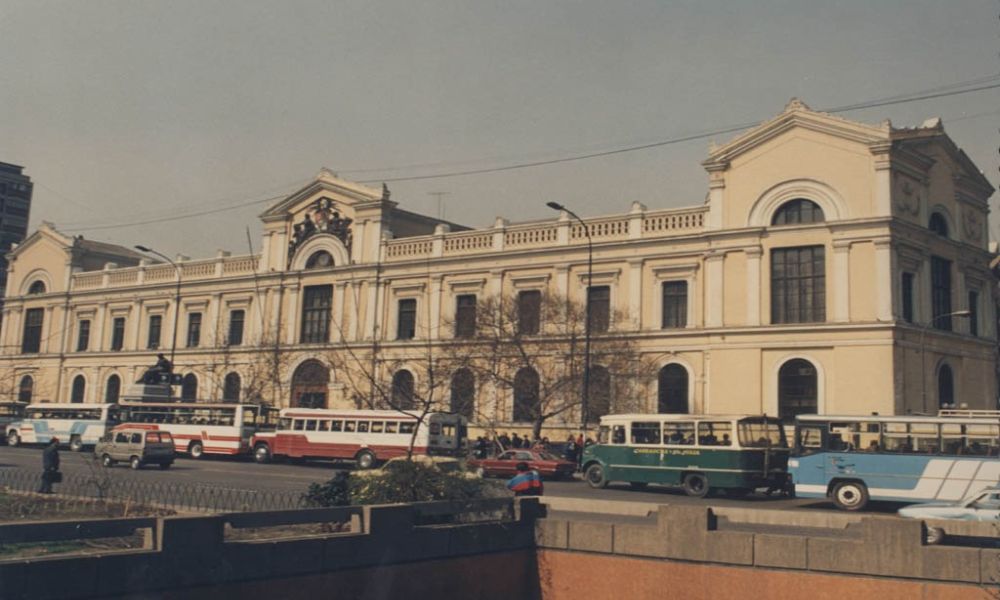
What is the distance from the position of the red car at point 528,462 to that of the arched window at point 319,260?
2493cm

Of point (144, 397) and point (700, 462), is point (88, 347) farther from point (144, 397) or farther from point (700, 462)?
point (700, 462)

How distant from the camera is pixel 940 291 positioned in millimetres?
45125

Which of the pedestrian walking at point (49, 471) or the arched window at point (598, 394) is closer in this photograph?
the pedestrian walking at point (49, 471)

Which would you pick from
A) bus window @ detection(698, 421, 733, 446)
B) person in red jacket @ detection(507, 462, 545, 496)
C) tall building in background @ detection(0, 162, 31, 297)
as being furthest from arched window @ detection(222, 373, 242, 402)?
tall building in background @ detection(0, 162, 31, 297)

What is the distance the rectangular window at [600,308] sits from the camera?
47.7 meters

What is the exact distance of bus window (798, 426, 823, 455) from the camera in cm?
2895

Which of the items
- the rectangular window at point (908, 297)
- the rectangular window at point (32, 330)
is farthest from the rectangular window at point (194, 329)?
the rectangular window at point (908, 297)

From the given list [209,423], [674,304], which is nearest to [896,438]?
[674,304]

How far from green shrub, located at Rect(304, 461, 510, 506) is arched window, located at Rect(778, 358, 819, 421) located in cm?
2837

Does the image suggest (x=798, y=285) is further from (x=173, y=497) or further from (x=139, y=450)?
(x=173, y=497)

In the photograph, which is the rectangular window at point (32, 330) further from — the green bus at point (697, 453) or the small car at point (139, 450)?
the green bus at point (697, 453)

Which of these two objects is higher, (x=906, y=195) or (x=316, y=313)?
(x=906, y=195)

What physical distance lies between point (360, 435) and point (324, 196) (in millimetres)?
22022

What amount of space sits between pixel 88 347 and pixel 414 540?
63.5m
